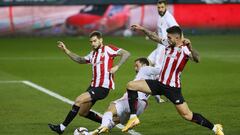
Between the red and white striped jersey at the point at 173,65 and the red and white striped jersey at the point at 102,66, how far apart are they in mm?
997

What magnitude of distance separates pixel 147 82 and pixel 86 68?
425 inches

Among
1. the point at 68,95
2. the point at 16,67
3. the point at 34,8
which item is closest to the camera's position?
the point at 68,95

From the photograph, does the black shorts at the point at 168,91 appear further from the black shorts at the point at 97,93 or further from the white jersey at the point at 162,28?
the white jersey at the point at 162,28

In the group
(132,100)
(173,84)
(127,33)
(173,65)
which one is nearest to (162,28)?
(173,65)

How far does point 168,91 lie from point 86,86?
684 centimetres

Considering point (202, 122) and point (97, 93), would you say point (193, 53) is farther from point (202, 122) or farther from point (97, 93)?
point (97, 93)

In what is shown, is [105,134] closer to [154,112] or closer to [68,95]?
[154,112]

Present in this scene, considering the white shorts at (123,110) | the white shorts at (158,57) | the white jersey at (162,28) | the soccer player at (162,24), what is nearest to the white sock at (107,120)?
the white shorts at (123,110)

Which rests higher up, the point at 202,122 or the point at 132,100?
the point at 132,100

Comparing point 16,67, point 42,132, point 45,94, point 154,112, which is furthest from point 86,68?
point 42,132

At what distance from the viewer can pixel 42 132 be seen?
1195 centimetres

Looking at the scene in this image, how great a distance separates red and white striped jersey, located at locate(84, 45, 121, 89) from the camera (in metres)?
11.8

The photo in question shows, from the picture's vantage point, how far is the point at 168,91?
11328mm

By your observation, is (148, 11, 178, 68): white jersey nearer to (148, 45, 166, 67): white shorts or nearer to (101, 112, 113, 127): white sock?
(148, 45, 166, 67): white shorts
